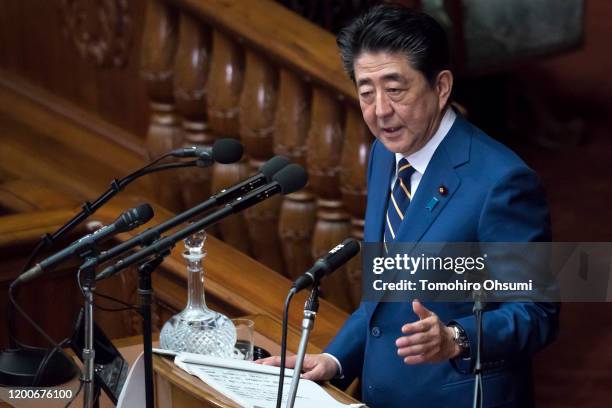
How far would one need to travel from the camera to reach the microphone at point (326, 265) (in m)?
2.46

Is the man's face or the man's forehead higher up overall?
the man's forehead

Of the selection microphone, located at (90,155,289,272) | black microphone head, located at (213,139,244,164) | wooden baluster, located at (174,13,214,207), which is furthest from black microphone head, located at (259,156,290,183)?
wooden baluster, located at (174,13,214,207)

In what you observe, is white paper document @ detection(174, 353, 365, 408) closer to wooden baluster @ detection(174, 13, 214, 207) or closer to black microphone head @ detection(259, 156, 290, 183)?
black microphone head @ detection(259, 156, 290, 183)

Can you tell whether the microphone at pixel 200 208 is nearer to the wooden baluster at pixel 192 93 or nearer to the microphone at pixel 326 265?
the microphone at pixel 326 265

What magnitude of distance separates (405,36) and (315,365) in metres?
0.74

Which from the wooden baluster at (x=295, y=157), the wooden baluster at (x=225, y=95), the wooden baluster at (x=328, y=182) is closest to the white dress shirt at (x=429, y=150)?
the wooden baluster at (x=328, y=182)

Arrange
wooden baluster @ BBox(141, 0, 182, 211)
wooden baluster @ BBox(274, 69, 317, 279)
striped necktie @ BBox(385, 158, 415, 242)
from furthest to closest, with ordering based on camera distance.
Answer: wooden baluster @ BBox(141, 0, 182, 211) < wooden baluster @ BBox(274, 69, 317, 279) < striped necktie @ BBox(385, 158, 415, 242)

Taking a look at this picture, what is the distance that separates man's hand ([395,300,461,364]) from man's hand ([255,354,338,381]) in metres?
0.35

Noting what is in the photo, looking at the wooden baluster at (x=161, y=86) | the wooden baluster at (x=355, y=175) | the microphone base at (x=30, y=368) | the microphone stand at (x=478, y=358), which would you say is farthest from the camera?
the wooden baluster at (x=161, y=86)

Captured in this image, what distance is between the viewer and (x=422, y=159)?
3021 millimetres

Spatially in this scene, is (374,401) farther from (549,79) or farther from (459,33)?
(549,79)

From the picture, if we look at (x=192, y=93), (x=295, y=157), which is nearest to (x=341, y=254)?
(x=295, y=157)

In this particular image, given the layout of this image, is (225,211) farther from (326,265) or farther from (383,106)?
(383,106)

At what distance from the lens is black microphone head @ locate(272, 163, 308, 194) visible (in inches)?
105
